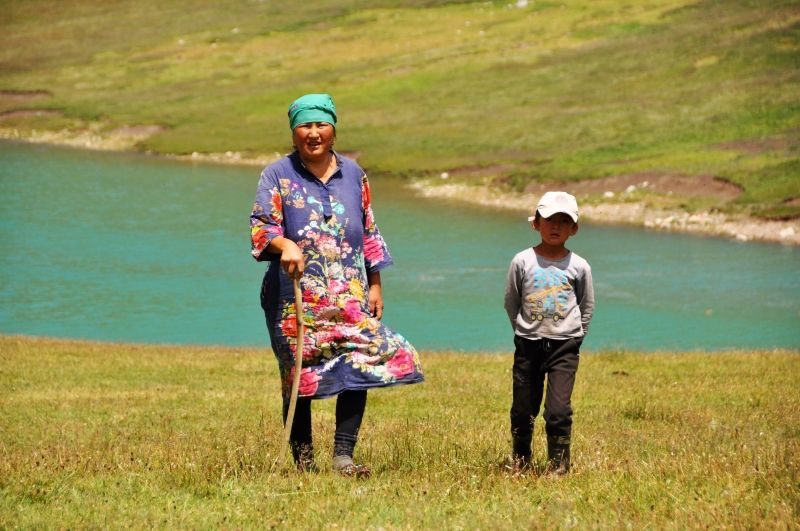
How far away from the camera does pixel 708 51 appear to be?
83438 millimetres

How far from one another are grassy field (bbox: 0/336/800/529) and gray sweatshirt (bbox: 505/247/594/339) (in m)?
1.08

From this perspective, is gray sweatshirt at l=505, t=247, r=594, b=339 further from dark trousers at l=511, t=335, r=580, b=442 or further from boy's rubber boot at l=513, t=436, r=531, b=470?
boy's rubber boot at l=513, t=436, r=531, b=470

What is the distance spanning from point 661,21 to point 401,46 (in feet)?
75.4

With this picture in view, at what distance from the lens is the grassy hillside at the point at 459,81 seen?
206 ft

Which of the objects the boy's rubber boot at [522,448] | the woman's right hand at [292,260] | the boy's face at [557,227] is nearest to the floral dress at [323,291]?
the woman's right hand at [292,260]

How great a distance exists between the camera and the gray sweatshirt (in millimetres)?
9281

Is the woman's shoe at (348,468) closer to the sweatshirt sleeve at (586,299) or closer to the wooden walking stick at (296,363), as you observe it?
the wooden walking stick at (296,363)

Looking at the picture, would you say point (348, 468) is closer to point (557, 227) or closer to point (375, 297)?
point (375, 297)

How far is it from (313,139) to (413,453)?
266 centimetres

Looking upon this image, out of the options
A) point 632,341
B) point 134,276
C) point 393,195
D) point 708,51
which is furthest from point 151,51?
point 632,341

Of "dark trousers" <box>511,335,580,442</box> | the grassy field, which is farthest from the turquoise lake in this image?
"dark trousers" <box>511,335,580,442</box>

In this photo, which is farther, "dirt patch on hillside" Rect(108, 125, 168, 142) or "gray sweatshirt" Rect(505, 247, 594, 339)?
"dirt patch on hillside" Rect(108, 125, 168, 142)

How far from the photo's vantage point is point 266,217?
8.67m

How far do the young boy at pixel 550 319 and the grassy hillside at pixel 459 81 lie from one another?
40559mm
